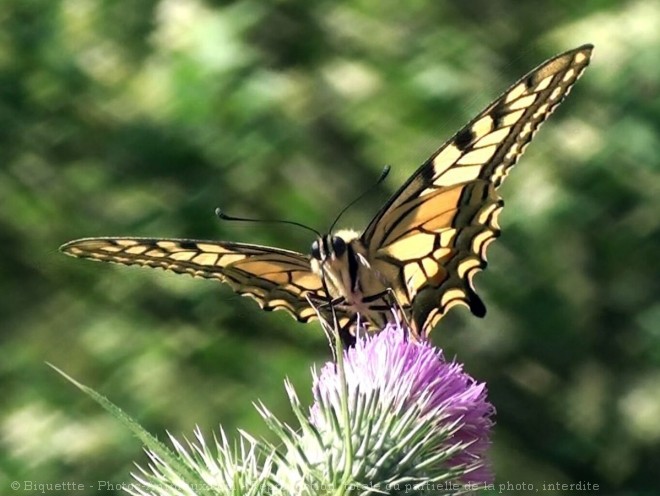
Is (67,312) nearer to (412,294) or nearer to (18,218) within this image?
(18,218)

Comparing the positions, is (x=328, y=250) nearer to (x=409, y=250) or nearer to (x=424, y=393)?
(x=409, y=250)

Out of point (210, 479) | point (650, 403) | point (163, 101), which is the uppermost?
point (163, 101)

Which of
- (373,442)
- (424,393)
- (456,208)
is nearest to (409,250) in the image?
(456,208)

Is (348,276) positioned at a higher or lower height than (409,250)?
lower

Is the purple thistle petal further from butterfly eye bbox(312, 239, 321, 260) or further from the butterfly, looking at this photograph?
butterfly eye bbox(312, 239, 321, 260)

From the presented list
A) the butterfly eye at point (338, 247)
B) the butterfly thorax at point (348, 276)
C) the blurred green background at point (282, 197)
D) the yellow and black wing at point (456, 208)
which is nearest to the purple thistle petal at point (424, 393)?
the yellow and black wing at point (456, 208)

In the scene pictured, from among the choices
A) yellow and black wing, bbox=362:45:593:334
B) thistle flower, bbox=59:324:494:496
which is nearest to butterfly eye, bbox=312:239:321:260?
yellow and black wing, bbox=362:45:593:334

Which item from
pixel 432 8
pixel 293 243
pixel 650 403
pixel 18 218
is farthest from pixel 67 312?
pixel 650 403

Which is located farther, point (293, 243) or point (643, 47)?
point (293, 243)
